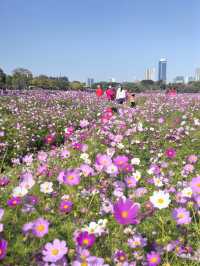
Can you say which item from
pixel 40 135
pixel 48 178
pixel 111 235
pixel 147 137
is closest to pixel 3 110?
pixel 40 135

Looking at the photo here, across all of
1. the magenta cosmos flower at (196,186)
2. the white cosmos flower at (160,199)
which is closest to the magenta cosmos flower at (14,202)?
the white cosmos flower at (160,199)

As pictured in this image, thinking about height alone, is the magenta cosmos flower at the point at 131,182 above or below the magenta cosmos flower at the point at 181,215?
above

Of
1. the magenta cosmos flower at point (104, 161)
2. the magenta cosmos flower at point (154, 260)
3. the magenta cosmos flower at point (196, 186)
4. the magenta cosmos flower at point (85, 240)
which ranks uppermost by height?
the magenta cosmos flower at point (104, 161)

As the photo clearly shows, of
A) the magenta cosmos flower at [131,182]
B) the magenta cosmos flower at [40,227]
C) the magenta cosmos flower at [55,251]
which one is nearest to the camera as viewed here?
the magenta cosmos flower at [55,251]

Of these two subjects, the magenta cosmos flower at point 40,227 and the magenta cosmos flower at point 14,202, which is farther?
the magenta cosmos flower at point 14,202

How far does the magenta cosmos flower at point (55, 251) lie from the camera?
5.09 feet

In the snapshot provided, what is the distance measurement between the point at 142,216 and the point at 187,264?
53 centimetres

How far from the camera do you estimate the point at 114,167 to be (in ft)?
7.29

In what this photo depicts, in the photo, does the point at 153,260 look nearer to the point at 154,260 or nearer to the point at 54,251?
the point at 154,260

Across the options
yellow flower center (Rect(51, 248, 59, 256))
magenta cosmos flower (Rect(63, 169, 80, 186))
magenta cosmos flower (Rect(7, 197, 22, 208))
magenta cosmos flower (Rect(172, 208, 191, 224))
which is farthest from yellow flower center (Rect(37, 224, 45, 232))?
magenta cosmos flower (Rect(172, 208, 191, 224))

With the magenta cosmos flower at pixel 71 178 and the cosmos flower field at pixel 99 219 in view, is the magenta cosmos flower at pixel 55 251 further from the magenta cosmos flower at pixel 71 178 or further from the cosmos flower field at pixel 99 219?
the magenta cosmos flower at pixel 71 178

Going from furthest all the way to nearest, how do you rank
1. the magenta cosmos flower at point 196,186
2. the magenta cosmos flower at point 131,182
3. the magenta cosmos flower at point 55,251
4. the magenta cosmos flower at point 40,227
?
the magenta cosmos flower at point 131,182
the magenta cosmos flower at point 196,186
the magenta cosmos flower at point 40,227
the magenta cosmos flower at point 55,251

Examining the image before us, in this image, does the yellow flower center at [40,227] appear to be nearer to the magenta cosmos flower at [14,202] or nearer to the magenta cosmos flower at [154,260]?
the magenta cosmos flower at [14,202]

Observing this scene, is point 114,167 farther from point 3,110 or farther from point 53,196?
point 3,110
